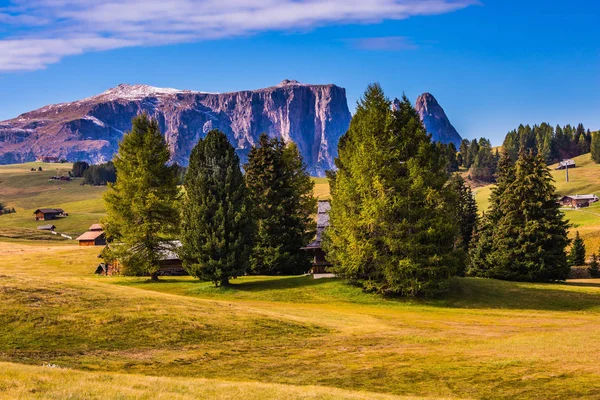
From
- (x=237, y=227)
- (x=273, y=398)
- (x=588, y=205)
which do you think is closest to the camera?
(x=273, y=398)

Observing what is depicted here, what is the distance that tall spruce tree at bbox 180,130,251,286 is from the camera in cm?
4991

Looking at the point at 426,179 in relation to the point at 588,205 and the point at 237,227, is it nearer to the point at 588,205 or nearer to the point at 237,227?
the point at 237,227

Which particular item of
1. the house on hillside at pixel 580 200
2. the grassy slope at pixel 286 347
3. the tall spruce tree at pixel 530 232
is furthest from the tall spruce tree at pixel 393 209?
the house on hillside at pixel 580 200

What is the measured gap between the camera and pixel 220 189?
5109 cm

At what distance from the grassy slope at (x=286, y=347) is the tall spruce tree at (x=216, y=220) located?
6440mm

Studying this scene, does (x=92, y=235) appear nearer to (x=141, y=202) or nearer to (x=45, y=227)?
(x=45, y=227)

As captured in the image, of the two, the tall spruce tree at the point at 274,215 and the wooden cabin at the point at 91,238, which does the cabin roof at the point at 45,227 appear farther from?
the tall spruce tree at the point at 274,215

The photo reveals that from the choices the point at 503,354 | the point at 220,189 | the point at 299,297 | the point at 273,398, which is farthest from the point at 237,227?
the point at 273,398

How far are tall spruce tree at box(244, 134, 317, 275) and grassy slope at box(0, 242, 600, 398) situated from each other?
14464 mm

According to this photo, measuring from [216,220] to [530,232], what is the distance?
32322mm

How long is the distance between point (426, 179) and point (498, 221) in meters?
21.7

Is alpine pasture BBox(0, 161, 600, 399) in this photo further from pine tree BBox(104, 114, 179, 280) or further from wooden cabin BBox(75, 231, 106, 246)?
wooden cabin BBox(75, 231, 106, 246)

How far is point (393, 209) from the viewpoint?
152ft

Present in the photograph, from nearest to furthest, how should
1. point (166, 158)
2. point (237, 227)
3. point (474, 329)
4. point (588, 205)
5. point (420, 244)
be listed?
1. point (474, 329)
2. point (420, 244)
3. point (237, 227)
4. point (166, 158)
5. point (588, 205)
